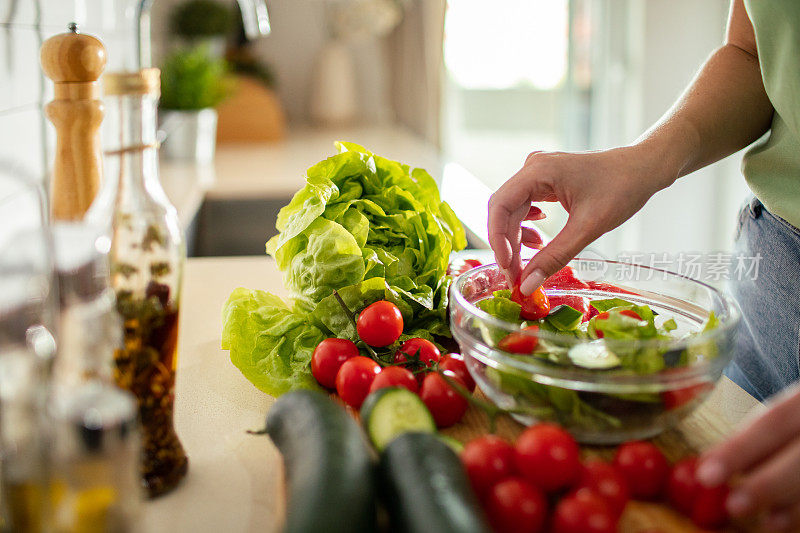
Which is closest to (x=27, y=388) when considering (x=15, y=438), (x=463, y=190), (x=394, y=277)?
(x=15, y=438)

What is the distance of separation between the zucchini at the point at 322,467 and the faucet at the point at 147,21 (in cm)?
109

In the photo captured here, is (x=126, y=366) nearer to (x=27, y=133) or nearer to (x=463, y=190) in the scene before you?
(x=27, y=133)

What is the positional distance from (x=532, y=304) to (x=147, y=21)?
1.21 metres

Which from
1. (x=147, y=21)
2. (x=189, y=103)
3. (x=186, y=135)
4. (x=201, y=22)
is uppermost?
(x=201, y=22)

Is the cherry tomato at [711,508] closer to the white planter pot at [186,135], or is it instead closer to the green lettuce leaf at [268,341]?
the green lettuce leaf at [268,341]

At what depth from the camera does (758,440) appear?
0.58m

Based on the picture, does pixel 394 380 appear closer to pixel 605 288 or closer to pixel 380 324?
pixel 380 324

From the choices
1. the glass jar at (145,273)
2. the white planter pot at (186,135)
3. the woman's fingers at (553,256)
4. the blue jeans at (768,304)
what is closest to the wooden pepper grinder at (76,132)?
the glass jar at (145,273)

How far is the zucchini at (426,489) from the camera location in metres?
0.53

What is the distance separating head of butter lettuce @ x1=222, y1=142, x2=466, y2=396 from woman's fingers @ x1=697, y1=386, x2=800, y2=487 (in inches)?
20.1

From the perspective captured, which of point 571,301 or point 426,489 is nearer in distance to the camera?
point 426,489

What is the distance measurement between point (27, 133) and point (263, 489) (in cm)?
78

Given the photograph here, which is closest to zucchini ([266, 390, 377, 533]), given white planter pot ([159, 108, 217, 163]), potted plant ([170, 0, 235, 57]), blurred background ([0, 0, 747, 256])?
blurred background ([0, 0, 747, 256])

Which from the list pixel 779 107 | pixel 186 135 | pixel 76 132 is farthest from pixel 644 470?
pixel 186 135
